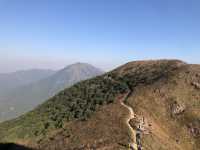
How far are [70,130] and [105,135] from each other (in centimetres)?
1298

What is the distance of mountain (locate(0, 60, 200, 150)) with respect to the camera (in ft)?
190

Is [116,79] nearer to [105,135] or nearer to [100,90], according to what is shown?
[100,90]

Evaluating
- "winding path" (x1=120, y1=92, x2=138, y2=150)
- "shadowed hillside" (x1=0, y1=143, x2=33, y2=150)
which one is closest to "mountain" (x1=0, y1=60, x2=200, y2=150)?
"winding path" (x1=120, y1=92, x2=138, y2=150)

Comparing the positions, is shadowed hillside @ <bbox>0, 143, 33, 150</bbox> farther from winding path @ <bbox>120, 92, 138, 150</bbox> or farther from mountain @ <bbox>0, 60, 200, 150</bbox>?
winding path @ <bbox>120, 92, 138, 150</bbox>

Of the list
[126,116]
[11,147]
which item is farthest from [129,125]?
[11,147]

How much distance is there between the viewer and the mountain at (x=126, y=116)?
5787 cm

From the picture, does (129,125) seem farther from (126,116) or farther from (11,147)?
(11,147)

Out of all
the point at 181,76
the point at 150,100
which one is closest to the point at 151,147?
the point at 150,100

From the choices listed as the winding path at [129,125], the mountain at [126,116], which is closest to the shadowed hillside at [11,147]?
the mountain at [126,116]

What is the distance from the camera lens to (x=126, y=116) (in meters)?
64.5

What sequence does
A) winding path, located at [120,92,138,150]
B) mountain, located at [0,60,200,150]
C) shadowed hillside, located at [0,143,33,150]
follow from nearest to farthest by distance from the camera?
winding path, located at [120,92,138,150] → mountain, located at [0,60,200,150] → shadowed hillside, located at [0,143,33,150]

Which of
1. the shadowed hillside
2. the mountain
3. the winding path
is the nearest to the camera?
the winding path

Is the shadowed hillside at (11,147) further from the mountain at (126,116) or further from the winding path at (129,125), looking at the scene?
the winding path at (129,125)

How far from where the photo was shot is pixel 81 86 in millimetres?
107812
